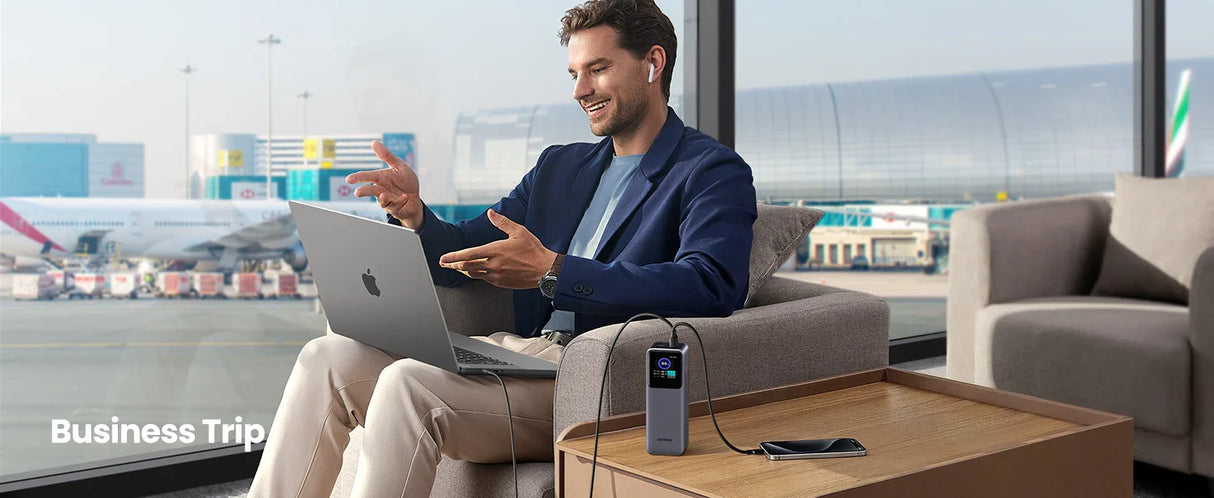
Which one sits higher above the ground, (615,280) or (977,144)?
(977,144)

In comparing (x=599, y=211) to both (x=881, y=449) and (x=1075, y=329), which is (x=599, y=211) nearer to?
(x=881, y=449)

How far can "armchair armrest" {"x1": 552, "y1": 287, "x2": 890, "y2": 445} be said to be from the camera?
57.9 inches

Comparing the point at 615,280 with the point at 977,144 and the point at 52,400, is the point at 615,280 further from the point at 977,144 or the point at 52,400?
the point at 977,144

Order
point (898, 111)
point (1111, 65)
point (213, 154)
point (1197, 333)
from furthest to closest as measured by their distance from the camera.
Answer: point (1111, 65)
point (898, 111)
point (213, 154)
point (1197, 333)

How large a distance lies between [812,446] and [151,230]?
5.89 feet

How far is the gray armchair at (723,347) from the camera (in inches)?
58.1

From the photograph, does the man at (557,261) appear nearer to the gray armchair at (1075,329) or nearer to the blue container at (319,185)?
the blue container at (319,185)

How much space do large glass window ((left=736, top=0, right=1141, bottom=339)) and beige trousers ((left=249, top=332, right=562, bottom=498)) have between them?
2.00 m

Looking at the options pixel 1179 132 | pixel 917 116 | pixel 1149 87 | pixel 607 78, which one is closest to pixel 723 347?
pixel 607 78

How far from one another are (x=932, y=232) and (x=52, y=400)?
320cm

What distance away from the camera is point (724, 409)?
161 centimetres

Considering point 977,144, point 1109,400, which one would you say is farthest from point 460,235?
point 977,144

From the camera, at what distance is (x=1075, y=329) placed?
2613mm

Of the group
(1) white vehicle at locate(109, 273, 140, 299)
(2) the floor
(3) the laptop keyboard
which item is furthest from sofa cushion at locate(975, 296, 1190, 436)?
(1) white vehicle at locate(109, 273, 140, 299)
